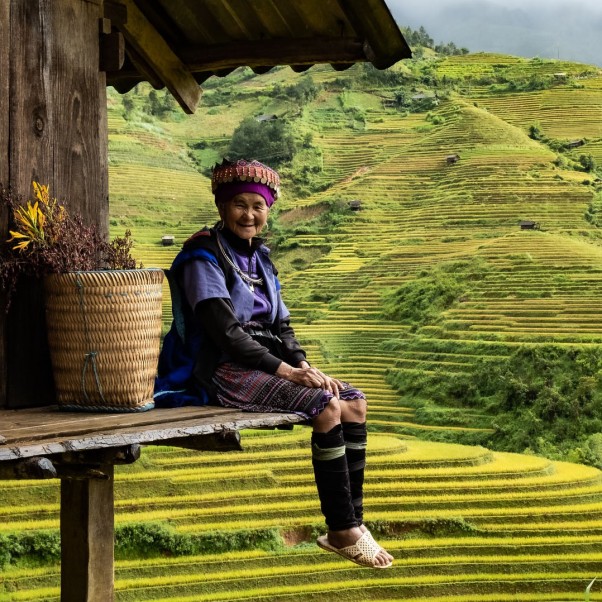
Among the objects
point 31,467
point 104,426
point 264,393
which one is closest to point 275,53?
point 264,393

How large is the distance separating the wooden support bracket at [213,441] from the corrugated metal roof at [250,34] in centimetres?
131

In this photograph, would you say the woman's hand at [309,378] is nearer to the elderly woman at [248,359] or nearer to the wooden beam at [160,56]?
the elderly woman at [248,359]

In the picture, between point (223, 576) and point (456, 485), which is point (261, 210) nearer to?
point (223, 576)

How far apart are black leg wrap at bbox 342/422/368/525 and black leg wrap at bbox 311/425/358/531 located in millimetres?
93

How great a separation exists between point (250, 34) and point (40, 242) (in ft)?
4.02

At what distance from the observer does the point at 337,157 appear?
116 feet

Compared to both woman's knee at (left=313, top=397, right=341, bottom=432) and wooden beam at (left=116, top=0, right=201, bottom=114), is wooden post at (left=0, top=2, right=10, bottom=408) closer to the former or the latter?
wooden beam at (left=116, top=0, right=201, bottom=114)

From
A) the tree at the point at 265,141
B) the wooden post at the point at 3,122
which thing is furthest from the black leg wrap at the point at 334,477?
the tree at the point at 265,141

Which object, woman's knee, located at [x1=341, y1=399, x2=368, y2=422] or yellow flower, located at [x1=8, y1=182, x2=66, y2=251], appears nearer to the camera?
yellow flower, located at [x1=8, y1=182, x2=66, y2=251]

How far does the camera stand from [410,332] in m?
21.1

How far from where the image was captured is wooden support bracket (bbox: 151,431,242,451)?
255 centimetres

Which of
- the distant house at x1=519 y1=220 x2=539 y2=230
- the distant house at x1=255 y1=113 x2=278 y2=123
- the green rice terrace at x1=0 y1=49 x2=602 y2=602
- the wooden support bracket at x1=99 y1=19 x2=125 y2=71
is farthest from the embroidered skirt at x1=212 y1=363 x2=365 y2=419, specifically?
the distant house at x1=255 y1=113 x2=278 y2=123

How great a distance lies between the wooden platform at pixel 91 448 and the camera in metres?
2.21

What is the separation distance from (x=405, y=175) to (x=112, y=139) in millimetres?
9025
